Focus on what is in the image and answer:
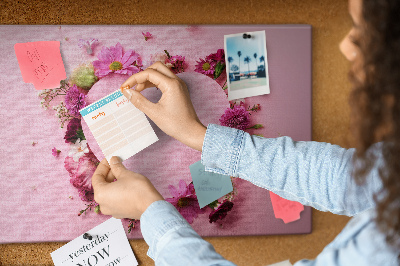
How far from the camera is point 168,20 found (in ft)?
2.46

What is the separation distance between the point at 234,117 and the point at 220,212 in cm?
24

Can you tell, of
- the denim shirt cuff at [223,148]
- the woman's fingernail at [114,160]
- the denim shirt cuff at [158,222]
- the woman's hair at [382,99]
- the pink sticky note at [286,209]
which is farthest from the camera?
the pink sticky note at [286,209]

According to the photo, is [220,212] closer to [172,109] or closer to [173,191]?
[173,191]

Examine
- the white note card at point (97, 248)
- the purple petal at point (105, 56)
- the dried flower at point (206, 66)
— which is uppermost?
the purple petal at point (105, 56)

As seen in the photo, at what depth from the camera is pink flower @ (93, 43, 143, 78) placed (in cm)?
74

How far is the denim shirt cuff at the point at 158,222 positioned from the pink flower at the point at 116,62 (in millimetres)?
366

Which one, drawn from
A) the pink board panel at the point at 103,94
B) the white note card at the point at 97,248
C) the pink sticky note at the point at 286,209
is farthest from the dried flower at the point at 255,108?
the white note card at the point at 97,248

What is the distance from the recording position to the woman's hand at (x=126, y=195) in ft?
1.81

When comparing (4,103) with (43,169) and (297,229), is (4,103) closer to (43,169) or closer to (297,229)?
(43,169)

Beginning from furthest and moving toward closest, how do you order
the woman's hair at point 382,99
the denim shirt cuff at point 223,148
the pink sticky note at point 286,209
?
the pink sticky note at point 286,209 < the denim shirt cuff at point 223,148 < the woman's hair at point 382,99

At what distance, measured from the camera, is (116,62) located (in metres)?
0.74

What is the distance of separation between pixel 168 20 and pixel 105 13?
15 cm

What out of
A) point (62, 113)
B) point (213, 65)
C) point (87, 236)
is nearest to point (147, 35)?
point (213, 65)

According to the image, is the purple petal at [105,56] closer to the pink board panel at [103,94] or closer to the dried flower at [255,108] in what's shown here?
the pink board panel at [103,94]
